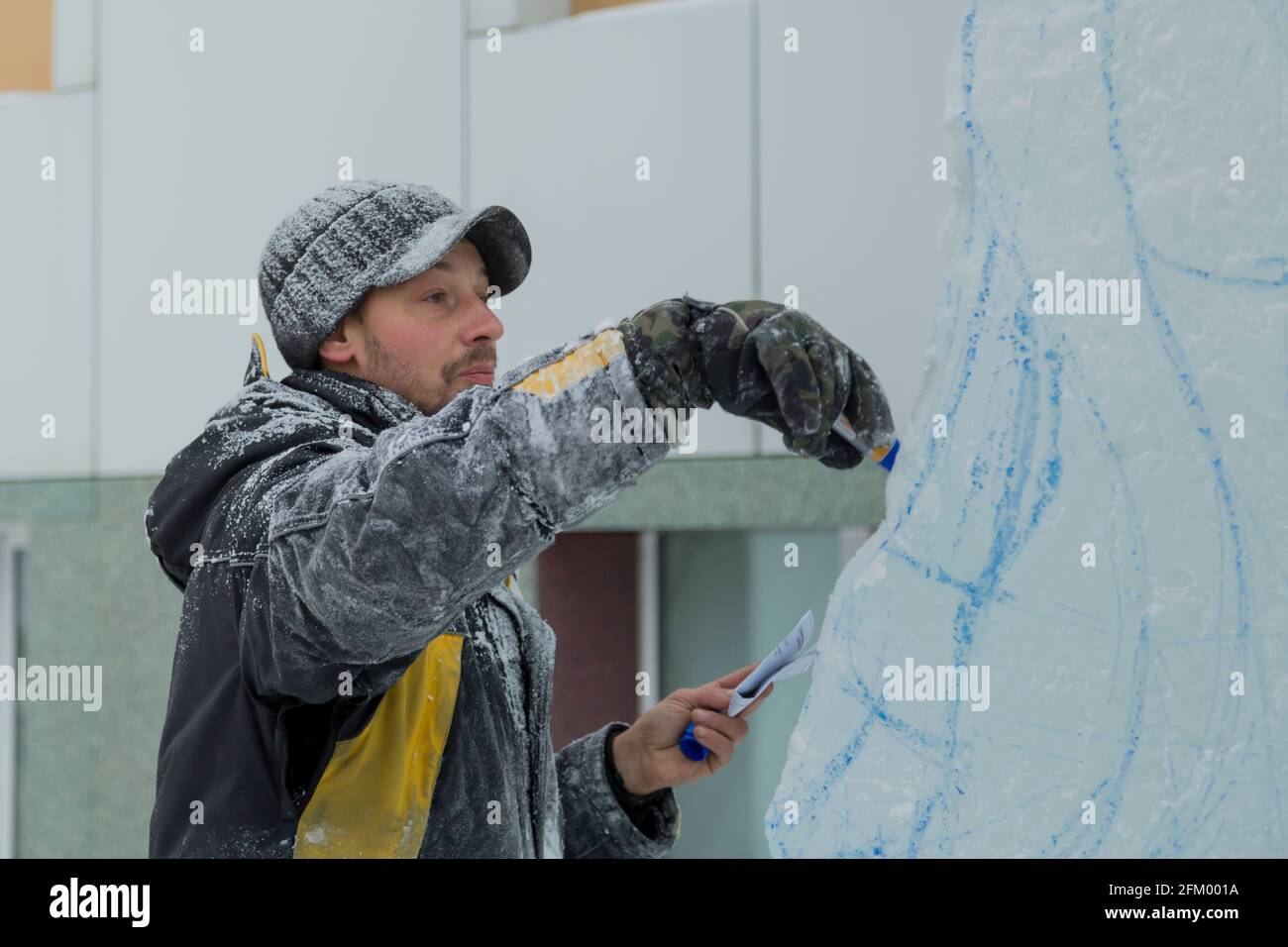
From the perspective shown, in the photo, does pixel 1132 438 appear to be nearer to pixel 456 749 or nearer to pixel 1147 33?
pixel 1147 33

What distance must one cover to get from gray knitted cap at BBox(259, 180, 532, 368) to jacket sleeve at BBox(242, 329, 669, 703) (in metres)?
0.48

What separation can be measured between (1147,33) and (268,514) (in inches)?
53.1

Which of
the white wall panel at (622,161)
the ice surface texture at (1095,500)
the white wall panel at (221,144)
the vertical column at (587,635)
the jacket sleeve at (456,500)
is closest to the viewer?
the jacket sleeve at (456,500)

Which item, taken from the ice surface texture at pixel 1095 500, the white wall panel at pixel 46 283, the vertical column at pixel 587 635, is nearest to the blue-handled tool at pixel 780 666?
the ice surface texture at pixel 1095 500

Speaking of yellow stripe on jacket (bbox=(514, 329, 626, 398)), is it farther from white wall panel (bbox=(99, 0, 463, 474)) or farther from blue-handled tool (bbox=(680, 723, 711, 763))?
white wall panel (bbox=(99, 0, 463, 474))

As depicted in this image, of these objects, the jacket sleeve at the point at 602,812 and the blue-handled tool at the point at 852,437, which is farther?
the jacket sleeve at the point at 602,812

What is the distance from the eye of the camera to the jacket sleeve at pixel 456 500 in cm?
118

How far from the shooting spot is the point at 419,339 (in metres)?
1.70

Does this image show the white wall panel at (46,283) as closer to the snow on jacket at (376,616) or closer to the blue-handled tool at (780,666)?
the snow on jacket at (376,616)

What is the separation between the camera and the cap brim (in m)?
1.64

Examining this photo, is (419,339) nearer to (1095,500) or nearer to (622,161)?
(1095,500)

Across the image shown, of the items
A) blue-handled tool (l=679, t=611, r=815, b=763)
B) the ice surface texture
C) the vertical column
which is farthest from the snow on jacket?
the vertical column
